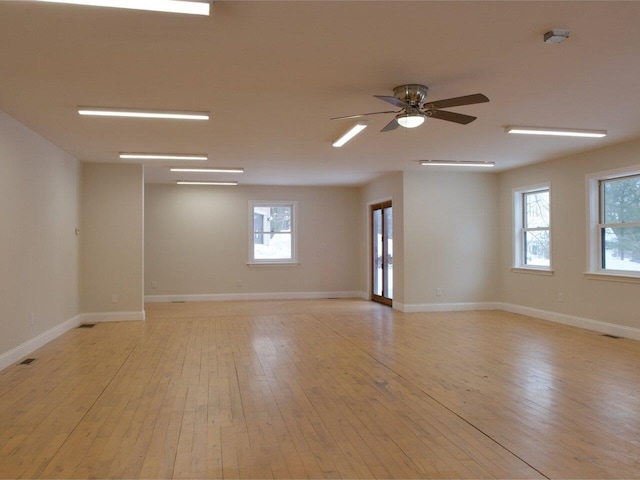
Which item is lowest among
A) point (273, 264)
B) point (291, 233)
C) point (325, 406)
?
point (325, 406)

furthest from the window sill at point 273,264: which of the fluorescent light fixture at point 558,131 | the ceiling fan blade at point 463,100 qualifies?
the ceiling fan blade at point 463,100

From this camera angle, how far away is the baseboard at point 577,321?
20.4 feet

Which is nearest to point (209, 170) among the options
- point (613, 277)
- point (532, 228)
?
point (532, 228)

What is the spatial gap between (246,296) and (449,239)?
15.0 feet

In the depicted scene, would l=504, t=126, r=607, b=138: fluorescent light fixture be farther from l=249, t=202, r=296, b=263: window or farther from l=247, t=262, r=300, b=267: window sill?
l=247, t=262, r=300, b=267: window sill

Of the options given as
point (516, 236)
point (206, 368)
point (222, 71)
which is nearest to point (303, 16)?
point (222, 71)

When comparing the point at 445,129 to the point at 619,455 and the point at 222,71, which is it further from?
the point at 619,455

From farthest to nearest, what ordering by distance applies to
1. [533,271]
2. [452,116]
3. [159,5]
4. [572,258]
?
[533,271], [572,258], [452,116], [159,5]

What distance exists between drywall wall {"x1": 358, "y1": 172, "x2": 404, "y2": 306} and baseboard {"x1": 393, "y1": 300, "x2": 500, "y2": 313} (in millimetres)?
150

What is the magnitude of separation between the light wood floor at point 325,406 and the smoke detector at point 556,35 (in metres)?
2.52

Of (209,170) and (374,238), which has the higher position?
(209,170)

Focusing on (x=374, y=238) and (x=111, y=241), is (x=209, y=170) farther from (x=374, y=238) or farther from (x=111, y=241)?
(x=374, y=238)

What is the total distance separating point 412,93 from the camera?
398cm

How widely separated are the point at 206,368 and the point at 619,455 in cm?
351
